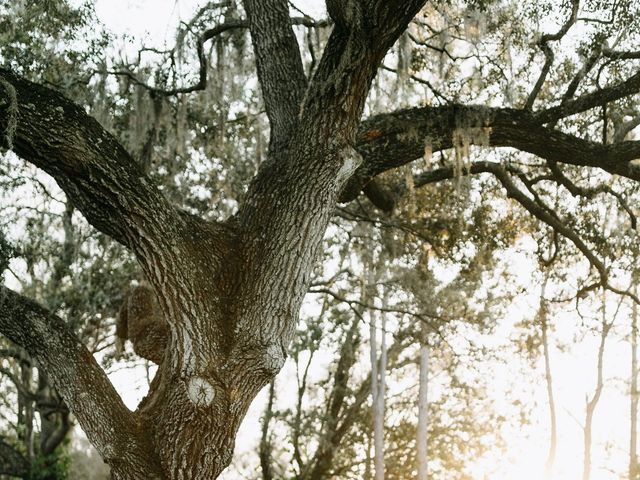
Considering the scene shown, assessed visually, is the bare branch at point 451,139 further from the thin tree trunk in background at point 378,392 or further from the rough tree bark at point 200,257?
the thin tree trunk in background at point 378,392

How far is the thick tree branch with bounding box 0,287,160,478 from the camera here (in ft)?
13.7

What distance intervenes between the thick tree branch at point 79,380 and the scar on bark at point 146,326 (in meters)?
0.86

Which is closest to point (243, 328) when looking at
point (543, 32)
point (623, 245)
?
point (543, 32)

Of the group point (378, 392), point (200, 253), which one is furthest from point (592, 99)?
point (378, 392)

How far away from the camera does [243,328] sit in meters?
4.29

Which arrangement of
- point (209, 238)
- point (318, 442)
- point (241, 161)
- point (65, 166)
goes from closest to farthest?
point (65, 166), point (209, 238), point (241, 161), point (318, 442)

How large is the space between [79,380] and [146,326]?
43.6 inches

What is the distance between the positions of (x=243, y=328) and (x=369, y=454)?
13807 millimetres

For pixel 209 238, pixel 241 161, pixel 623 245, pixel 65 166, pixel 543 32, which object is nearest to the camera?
pixel 65 166

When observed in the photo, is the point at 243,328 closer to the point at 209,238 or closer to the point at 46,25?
the point at 209,238

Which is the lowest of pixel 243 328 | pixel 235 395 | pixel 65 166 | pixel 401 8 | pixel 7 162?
pixel 235 395

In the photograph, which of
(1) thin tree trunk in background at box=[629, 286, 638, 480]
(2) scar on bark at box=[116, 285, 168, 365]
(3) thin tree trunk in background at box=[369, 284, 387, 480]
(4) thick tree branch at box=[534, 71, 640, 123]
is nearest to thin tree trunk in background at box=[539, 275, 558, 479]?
(1) thin tree trunk in background at box=[629, 286, 638, 480]

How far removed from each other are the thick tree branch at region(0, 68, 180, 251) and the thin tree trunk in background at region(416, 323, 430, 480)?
11654mm

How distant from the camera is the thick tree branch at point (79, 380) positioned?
419 centimetres
